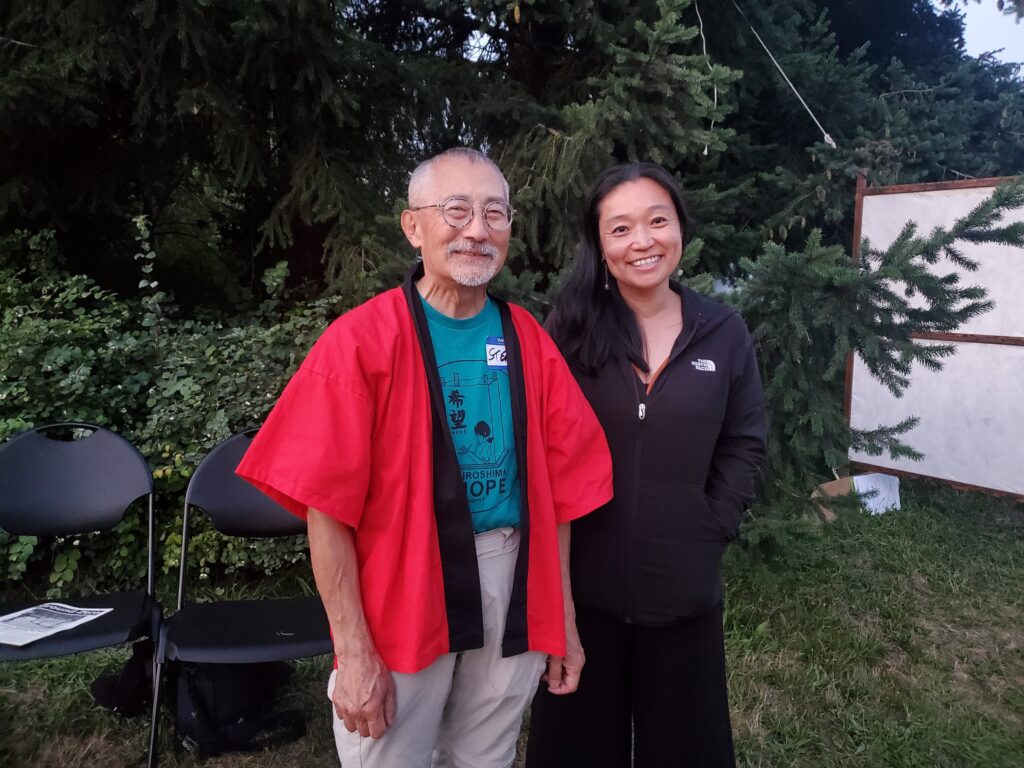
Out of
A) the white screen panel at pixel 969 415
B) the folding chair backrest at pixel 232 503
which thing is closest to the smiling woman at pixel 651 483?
the folding chair backrest at pixel 232 503

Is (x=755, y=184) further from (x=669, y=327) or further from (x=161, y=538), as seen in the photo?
(x=161, y=538)

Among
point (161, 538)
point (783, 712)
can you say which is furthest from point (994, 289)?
point (161, 538)

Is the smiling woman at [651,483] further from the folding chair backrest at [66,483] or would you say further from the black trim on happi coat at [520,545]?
the folding chair backrest at [66,483]

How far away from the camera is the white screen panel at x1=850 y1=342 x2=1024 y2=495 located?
4.45 metres

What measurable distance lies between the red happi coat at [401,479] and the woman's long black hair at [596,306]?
0.28 metres

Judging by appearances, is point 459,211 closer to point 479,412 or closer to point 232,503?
point 479,412

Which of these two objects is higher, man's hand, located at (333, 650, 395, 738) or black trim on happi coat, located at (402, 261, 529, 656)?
black trim on happi coat, located at (402, 261, 529, 656)

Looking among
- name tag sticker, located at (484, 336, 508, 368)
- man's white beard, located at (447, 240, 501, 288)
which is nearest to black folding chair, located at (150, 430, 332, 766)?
name tag sticker, located at (484, 336, 508, 368)

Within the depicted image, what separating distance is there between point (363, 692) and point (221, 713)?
1524 millimetres

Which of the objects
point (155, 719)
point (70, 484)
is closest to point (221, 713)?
point (155, 719)

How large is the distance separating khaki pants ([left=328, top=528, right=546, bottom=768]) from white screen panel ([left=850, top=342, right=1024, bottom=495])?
4065 mm

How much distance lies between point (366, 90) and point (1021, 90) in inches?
221

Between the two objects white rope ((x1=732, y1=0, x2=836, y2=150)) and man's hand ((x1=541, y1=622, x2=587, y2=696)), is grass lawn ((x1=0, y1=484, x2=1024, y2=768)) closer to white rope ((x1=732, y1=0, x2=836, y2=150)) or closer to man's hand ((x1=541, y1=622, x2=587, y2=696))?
man's hand ((x1=541, y1=622, x2=587, y2=696))

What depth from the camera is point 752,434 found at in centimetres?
186
